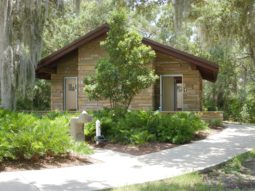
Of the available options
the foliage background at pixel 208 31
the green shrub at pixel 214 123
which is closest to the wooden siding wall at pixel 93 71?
the foliage background at pixel 208 31

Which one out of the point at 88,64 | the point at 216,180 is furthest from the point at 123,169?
the point at 88,64

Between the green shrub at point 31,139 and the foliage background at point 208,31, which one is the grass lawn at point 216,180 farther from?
the foliage background at point 208,31

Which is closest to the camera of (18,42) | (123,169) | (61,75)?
(123,169)

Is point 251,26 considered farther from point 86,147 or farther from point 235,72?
point 235,72

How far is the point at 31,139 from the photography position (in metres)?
7.88

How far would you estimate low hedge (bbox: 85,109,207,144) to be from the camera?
11.1 metres

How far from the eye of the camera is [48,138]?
8227mm

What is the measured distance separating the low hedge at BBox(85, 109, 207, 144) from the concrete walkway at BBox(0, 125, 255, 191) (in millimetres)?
651

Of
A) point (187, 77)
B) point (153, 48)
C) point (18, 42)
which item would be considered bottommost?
point (187, 77)

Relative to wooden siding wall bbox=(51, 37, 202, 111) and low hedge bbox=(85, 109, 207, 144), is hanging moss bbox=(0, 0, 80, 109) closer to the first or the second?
wooden siding wall bbox=(51, 37, 202, 111)

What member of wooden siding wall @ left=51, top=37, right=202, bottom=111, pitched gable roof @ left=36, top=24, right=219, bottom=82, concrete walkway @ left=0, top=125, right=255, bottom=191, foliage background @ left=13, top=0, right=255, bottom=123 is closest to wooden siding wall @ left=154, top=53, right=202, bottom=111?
wooden siding wall @ left=51, top=37, right=202, bottom=111

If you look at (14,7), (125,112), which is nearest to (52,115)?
(125,112)

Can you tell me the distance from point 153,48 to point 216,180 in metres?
10.2

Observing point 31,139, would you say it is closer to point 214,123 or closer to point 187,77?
point 214,123
